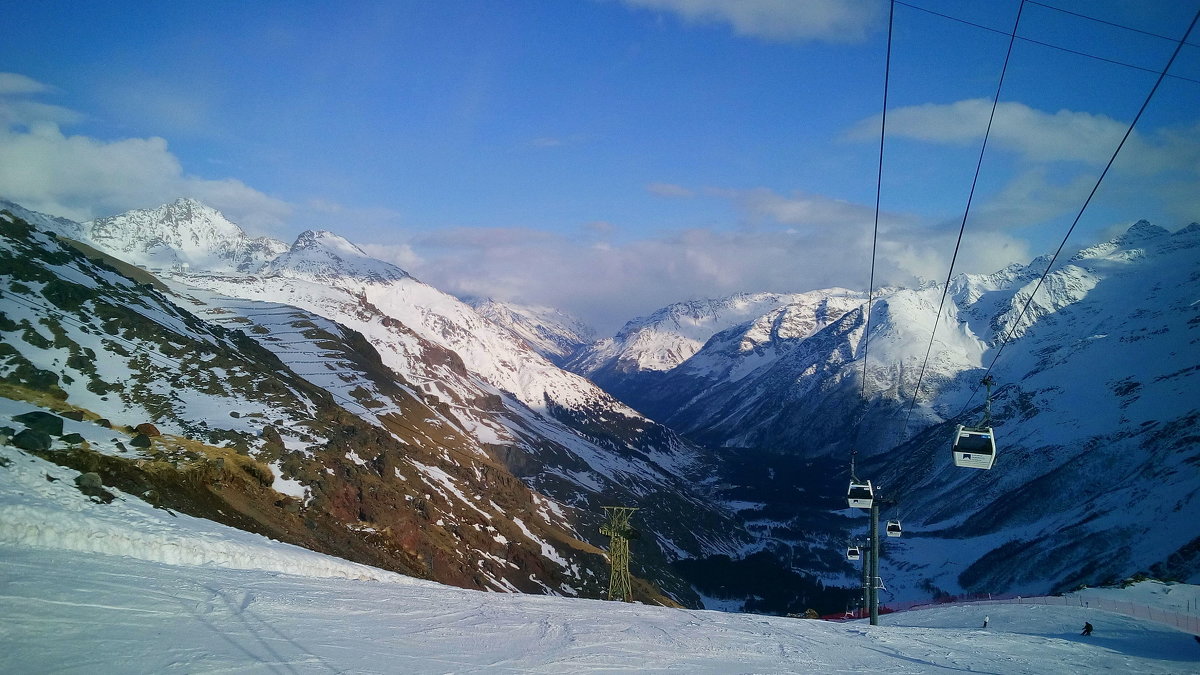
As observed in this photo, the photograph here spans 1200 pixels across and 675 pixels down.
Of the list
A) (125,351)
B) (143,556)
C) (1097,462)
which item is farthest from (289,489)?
(1097,462)

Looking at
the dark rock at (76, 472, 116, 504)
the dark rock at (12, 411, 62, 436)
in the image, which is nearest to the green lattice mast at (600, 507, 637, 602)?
the dark rock at (12, 411, 62, 436)

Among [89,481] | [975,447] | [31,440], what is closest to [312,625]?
[89,481]

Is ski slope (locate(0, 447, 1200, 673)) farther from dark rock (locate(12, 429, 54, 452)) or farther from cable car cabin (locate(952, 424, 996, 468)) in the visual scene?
cable car cabin (locate(952, 424, 996, 468))

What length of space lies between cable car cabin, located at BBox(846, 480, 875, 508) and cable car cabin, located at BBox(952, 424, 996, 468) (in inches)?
308

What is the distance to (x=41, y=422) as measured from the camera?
101 ft

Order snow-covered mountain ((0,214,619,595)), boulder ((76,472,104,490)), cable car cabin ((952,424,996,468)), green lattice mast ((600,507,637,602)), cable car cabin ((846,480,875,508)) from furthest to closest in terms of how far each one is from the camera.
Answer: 1. green lattice mast ((600,507,637,602))
2. cable car cabin ((846,480,875,508))
3. snow-covered mountain ((0,214,619,595))
4. cable car cabin ((952,424,996,468))
5. boulder ((76,472,104,490))

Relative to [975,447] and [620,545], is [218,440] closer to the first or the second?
[620,545]

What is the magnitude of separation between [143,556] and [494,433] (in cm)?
17692

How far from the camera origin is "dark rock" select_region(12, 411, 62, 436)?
30188mm

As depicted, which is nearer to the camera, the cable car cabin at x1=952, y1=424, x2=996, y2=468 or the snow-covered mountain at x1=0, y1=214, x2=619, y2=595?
the cable car cabin at x1=952, y1=424, x2=996, y2=468

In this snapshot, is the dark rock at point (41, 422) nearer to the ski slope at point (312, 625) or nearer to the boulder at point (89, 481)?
the ski slope at point (312, 625)

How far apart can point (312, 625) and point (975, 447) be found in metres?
30.6

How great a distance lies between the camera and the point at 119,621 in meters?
16.8

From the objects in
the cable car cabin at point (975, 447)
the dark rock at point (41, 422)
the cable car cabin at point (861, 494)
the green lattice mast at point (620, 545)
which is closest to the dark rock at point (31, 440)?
the dark rock at point (41, 422)
